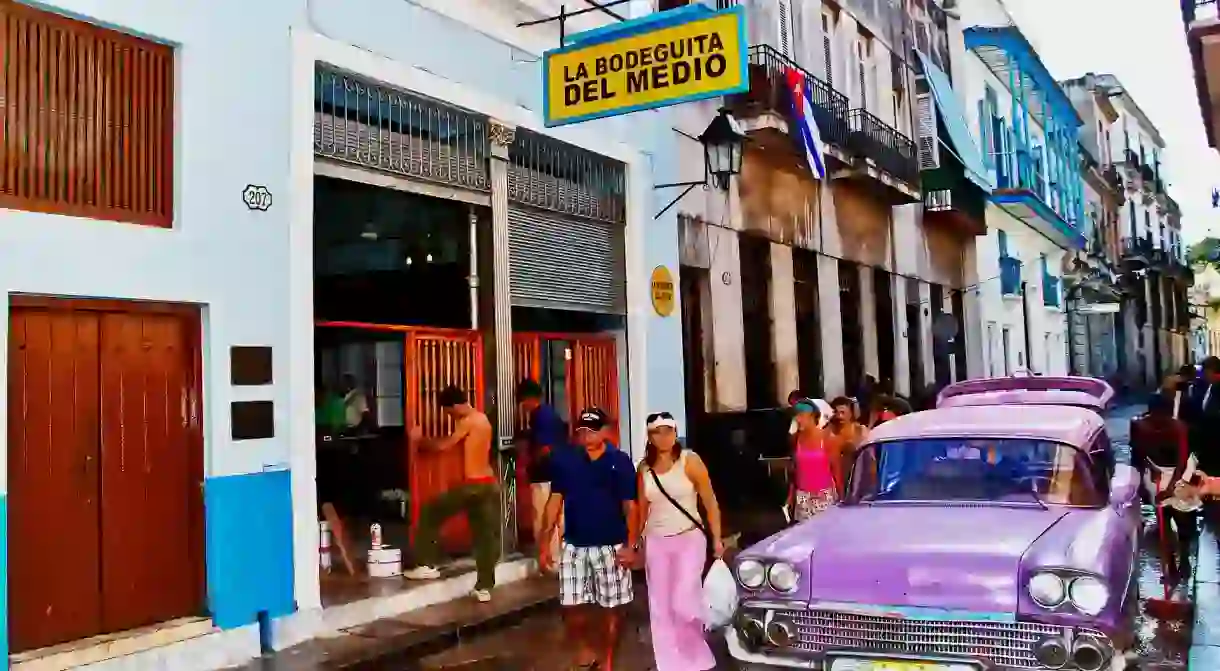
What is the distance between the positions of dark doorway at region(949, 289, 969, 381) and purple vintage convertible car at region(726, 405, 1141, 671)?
17.1 metres

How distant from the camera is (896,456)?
21.1ft

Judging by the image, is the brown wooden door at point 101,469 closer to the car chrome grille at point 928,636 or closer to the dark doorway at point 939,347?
the car chrome grille at point 928,636

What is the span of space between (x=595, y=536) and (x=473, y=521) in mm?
2726

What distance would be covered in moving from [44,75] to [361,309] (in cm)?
592

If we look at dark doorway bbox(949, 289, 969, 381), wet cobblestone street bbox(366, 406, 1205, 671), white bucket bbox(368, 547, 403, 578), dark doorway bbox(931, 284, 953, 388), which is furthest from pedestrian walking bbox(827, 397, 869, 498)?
dark doorway bbox(949, 289, 969, 381)

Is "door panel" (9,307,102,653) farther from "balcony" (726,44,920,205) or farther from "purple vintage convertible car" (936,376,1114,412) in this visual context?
"balcony" (726,44,920,205)

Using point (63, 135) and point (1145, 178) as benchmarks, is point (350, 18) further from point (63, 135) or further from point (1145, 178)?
point (1145, 178)

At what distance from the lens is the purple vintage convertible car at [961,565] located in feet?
15.5

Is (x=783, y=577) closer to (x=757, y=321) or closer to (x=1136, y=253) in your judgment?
(x=757, y=321)

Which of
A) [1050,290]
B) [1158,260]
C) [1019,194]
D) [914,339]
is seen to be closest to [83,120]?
[914,339]

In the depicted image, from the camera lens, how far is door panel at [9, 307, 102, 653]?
582 cm

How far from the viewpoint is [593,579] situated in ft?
18.9

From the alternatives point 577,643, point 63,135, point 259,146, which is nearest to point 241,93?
point 259,146

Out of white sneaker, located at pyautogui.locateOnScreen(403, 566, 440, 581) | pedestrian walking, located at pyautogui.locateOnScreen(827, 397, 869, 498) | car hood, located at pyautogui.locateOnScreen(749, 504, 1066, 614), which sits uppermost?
pedestrian walking, located at pyautogui.locateOnScreen(827, 397, 869, 498)
